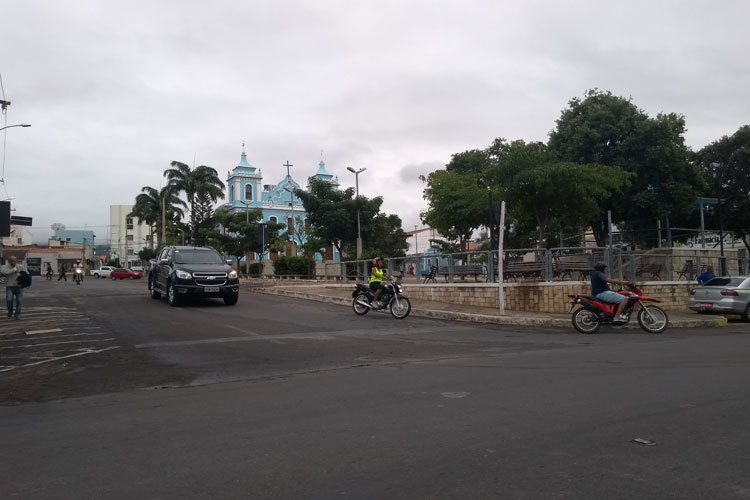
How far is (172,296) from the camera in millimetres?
17953

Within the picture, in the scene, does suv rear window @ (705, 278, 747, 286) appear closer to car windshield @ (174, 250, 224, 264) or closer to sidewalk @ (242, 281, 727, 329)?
sidewalk @ (242, 281, 727, 329)

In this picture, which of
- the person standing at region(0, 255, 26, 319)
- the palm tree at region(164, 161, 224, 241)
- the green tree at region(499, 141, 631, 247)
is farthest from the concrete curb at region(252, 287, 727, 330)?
the palm tree at region(164, 161, 224, 241)

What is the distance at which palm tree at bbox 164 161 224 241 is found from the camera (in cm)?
5753

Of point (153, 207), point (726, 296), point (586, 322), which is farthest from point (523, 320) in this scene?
point (153, 207)

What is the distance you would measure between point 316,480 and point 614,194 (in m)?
31.2

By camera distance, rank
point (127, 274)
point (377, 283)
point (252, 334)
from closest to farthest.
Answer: point (252, 334), point (377, 283), point (127, 274)

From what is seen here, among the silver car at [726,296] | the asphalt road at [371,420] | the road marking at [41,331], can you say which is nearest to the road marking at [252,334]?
the asphalt road at [371,420]

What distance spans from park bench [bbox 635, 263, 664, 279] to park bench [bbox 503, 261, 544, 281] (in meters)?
3.64

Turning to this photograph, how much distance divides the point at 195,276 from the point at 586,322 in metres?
10.8

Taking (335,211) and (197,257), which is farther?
(335,211)

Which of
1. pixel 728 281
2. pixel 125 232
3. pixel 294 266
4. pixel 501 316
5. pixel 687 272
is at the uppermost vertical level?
pixel 125 232

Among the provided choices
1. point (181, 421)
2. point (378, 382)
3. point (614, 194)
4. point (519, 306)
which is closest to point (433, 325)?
point (519, 306)

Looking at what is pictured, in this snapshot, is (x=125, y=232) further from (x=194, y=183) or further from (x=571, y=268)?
(x=571, y=268)

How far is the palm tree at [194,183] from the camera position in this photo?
189ft
